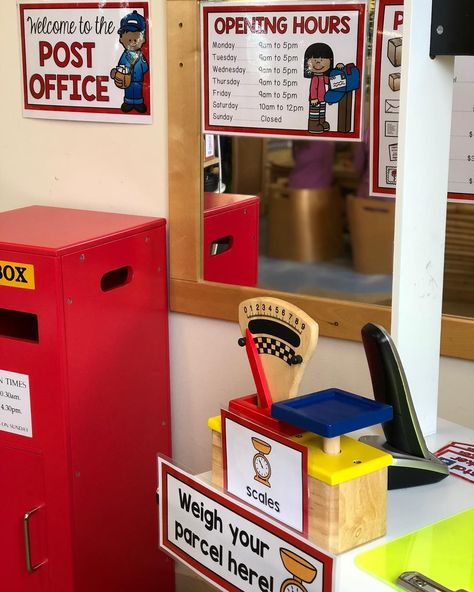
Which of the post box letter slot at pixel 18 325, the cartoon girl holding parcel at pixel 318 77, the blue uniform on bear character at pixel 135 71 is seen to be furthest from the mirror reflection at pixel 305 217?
the post box letter slot at pixel 18 325

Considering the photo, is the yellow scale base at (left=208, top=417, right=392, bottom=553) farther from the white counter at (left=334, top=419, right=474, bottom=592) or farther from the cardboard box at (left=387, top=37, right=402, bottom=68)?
the cardboard box at (left=387, top=37, right=402, bottom=68)

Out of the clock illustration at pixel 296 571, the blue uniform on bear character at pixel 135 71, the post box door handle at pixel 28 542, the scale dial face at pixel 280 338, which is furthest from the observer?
the blue uniform on bear character at pixel 135 71

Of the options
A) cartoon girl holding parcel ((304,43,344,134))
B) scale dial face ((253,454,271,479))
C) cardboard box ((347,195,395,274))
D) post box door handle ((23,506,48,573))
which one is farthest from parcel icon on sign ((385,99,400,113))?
cardboard box ((347,195,395,274))

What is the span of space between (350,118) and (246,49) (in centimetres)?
28

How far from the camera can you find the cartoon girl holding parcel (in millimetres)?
1907

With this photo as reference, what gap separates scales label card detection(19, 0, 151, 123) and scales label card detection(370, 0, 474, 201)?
0.55m

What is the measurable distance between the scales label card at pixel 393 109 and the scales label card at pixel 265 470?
2.68ft

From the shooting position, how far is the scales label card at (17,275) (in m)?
1.88

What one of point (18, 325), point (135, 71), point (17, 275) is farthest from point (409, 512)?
point (135, 71)

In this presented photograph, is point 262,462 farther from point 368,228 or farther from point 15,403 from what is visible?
Result: point 368,228

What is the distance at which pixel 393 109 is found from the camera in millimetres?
1864

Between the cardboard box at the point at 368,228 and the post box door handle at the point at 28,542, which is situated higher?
the cardboard box at the point at 368,228

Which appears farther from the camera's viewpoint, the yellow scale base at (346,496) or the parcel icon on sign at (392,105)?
the parcel icon on sign at (392,105)

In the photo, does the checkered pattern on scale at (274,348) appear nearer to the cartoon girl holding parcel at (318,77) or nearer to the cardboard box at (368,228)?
the cartoon girl holding parcel at (318,77)
